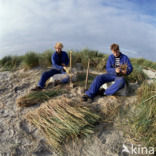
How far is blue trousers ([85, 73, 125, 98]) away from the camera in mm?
3721

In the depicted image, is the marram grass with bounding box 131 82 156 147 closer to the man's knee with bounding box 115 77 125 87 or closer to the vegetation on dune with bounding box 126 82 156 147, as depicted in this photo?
Result: the vegetation on dune with bounding box 126 82 156 147

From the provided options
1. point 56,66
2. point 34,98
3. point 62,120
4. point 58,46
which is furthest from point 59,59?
point 62,120

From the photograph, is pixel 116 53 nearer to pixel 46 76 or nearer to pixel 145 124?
pixel 145 124

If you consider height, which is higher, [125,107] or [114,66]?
[114,66]

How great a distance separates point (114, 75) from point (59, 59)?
1.74 meters

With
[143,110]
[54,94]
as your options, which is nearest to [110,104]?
[143,110]

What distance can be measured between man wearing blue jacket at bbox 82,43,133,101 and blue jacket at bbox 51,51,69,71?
1306 millimetres

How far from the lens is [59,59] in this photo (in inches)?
194

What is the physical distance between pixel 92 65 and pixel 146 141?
387 cm

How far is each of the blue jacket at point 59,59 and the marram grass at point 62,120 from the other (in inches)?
A: 61.6

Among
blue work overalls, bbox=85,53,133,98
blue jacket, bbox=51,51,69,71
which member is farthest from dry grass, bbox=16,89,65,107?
blue jacket, bbox=51,51,69,71

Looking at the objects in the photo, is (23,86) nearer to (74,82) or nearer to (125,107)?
(74,82)

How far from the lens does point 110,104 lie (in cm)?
351

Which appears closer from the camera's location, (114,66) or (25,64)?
(114,66)
